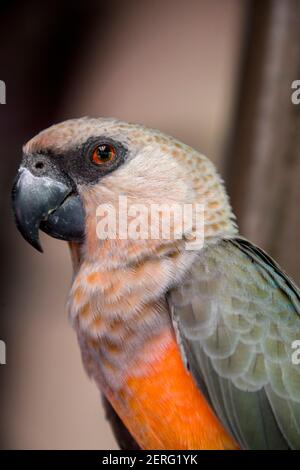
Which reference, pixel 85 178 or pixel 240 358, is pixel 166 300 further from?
pixel 85 178

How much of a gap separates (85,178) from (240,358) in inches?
22.6

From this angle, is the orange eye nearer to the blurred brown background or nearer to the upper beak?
the upper beak

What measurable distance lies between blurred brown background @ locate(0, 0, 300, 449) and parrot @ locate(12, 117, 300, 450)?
1.47 meters

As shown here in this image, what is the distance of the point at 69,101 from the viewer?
351cm

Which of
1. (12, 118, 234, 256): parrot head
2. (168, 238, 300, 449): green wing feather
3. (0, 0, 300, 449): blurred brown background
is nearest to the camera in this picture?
(168, 238, 300, 449): green wing feather

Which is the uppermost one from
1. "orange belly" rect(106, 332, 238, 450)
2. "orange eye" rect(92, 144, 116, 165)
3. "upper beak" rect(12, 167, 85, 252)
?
"orange eye" rect(92, 144, 116, 165)

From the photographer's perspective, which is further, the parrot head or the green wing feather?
the parrot head

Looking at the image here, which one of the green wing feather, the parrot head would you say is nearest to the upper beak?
the parrot head

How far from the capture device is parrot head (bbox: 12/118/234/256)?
142cm

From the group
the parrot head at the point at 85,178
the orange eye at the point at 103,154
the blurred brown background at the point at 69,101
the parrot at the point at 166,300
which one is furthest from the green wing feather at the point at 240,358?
the blurred brown background at the point at 69,101

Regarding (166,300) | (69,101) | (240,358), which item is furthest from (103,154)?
(69,101)

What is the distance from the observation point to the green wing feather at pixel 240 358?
1.30 m

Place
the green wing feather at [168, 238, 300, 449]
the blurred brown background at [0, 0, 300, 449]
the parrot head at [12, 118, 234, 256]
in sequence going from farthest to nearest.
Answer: the blurred brown background at [0, 0, 300, 449] < the parrot head at [12, 118, 234, 256] < the green wing feather at [168, 238, 300, 449]
